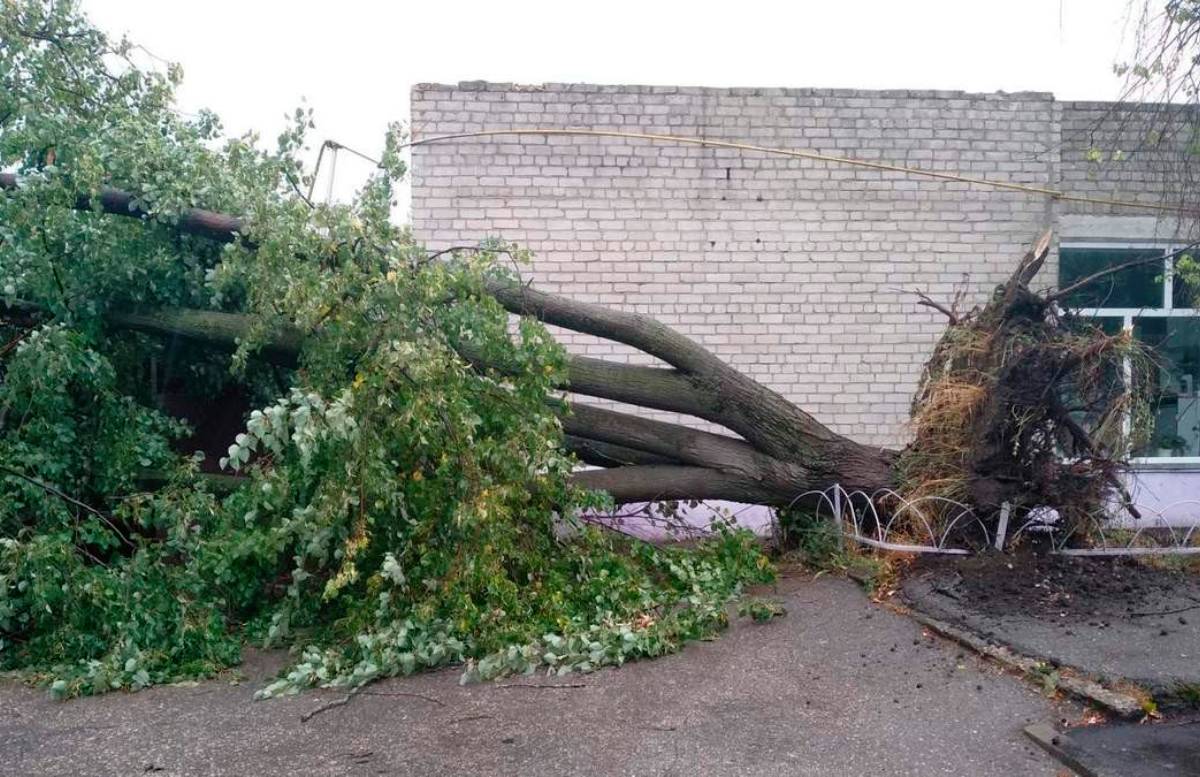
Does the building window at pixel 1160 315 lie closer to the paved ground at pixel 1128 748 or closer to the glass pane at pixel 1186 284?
the glass pane at pixel 1186 284

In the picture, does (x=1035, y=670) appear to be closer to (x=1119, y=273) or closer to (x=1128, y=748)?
(x=1128, y=748)

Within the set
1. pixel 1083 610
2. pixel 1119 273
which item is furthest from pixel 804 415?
pixel 1119 273

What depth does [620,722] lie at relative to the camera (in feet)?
15.7

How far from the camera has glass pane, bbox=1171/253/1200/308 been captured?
8203 millimetres

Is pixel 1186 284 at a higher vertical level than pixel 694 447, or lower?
higher

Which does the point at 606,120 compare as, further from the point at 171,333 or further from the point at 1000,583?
the point at 1000,583

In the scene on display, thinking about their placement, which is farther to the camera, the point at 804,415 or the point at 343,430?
the point at 804,415

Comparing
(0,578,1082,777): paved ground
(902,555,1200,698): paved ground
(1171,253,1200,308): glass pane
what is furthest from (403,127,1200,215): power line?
(0,578,1082,777): paved ground

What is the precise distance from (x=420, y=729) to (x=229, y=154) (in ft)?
13.3

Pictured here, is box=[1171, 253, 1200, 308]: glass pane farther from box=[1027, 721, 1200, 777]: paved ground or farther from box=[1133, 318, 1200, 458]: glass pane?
box=[1027, 721, 1200, 777]: paved ground

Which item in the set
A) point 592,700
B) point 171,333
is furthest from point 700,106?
point 592,700

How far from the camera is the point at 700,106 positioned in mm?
9602

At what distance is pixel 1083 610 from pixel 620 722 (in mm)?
2779

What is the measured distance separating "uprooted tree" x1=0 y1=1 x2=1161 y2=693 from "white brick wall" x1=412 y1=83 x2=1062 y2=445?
2.21m
